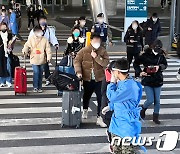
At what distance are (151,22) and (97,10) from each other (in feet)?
13.7

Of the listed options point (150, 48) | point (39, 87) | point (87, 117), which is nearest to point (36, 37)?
point (39, 87)

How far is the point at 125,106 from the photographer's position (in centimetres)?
568

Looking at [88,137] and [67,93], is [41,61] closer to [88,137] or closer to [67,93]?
[67,93]

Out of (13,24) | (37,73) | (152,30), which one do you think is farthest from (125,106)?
(13,24)

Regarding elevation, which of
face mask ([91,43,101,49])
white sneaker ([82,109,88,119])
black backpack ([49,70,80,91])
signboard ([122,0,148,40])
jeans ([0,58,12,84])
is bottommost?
white sneaker ([82,109,88,119])

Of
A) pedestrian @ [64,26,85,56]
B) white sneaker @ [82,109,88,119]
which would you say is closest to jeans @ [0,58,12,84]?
pedestrian @ [64,26,85,56]

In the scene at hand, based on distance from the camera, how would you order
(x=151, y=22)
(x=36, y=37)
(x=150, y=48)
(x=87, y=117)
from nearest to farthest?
(x=150, y=48) < (x=87, y=117) < (x=36, y=37) < (x=151, y=22)

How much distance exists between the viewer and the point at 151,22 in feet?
60.4

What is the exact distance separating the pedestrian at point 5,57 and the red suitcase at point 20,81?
75cm

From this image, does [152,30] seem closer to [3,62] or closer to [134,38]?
[134,38]

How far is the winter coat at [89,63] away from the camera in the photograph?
8852 mm

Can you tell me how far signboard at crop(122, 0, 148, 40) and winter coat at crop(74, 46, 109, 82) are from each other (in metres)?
12.6

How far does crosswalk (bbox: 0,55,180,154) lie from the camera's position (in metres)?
7.79

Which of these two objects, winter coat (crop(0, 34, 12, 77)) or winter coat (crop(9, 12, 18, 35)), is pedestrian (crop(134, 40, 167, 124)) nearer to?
winter coat (crop(0, 34, 12, 77))
